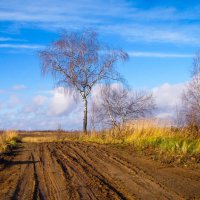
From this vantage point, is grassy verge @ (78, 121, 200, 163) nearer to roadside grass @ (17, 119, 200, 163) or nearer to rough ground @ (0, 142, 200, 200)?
roadside grass @ (17, 119, 200, 163)

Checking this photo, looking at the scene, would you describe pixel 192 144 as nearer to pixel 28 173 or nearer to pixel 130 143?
pixel 130 143

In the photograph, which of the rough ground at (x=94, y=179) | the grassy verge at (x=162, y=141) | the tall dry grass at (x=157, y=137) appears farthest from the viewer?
the tall dry grass at (x=157, y=137)

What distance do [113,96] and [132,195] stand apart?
69.3 feet

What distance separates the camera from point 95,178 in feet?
35.5

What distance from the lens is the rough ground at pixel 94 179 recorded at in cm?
895

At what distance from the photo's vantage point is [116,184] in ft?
32.8

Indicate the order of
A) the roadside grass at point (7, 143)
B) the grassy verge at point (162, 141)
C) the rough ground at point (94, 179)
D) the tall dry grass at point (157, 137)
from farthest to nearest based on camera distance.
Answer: the roadside grass at point (7, 143), the tall dry grass at point (157, 137), the grassy verge at point (162, 141), the rough ground at point (94, 179)

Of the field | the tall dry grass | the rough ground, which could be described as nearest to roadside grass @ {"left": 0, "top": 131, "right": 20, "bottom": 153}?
the field

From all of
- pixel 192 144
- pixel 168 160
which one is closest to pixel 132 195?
pixel 168 160

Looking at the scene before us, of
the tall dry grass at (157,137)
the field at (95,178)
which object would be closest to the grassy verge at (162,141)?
the tall dry grass at (157,137)

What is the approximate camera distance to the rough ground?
29.3ft

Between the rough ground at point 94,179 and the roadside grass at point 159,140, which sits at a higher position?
the roadside grass at point 159,140

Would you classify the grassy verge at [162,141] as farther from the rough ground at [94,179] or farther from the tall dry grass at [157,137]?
the rough ground at [94,179]

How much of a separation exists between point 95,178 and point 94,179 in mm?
143
